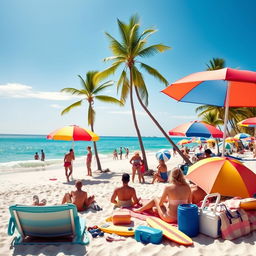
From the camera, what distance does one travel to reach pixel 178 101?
205 inches

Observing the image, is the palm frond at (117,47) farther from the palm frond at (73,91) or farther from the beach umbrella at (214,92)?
the beach umbrella at (214,92)

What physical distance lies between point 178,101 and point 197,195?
210 cm

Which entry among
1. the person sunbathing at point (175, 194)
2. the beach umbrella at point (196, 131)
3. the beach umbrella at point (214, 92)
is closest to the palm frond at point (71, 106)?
the beach umbrella at point (196, 131)

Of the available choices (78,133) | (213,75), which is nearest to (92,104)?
(78,133)

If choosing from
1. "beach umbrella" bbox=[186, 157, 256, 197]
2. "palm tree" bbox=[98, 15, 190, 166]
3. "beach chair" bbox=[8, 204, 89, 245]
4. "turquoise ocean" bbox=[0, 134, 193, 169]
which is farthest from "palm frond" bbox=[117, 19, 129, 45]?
"turquoise ocean" bbox=[0, 134, 193, 169]

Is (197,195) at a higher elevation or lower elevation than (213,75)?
lower

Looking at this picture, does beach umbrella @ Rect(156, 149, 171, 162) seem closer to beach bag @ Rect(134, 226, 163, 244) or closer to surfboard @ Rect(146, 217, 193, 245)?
surfboard @ Rect(146, 217, 193, 245)

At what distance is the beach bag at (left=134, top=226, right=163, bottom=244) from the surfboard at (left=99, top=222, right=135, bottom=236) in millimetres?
219

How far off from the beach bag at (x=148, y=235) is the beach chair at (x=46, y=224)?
2.53ft

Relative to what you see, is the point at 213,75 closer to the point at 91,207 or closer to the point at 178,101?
the point at 178,101

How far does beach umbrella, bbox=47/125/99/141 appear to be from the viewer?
895cm

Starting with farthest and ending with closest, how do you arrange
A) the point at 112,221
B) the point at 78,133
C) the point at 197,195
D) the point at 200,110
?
the point at 200,110 → the point at 78,133 → the point at 197,195 → the point at 112,221

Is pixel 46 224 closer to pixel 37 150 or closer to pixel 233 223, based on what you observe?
pixel 233 223

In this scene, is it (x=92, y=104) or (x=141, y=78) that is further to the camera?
(x=92, y=104)
